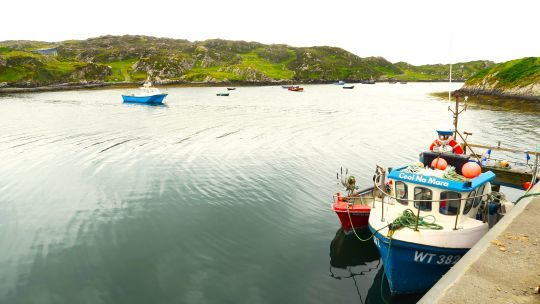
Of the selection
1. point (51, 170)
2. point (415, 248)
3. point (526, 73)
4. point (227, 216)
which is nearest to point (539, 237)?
point (415, 248)

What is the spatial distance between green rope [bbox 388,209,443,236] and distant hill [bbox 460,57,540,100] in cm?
9203

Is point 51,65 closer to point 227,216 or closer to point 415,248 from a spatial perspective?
A: point 227,216

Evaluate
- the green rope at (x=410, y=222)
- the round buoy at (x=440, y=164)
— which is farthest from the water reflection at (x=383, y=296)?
the round buoy at (x=440, y=164)

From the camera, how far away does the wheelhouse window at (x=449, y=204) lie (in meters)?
14.2

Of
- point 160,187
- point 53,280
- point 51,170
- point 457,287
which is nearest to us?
point 457,287

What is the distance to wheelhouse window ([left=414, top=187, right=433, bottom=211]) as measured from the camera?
1450cm

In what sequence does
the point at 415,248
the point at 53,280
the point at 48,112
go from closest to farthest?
the point at 415,248 < the point at 53,280 < the point at 48,112

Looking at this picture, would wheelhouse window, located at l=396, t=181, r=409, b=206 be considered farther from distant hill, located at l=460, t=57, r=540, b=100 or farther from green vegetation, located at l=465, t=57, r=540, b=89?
green vegetation, located at l=465, t=57, r=540, b=89

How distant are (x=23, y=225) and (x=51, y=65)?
167 meters

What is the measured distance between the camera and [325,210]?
73.7 ft

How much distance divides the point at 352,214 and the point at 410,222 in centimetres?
472

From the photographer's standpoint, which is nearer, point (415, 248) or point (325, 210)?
point (415, 248)

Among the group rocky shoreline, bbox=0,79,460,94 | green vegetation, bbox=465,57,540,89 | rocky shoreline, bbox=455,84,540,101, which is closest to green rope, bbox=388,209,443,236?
rocky shoreline, bbox=455,84,540,101

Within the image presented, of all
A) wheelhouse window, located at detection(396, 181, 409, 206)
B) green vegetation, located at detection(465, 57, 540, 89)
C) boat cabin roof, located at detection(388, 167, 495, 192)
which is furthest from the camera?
green vegetation, located at detection(465, 57, 540, 89)
